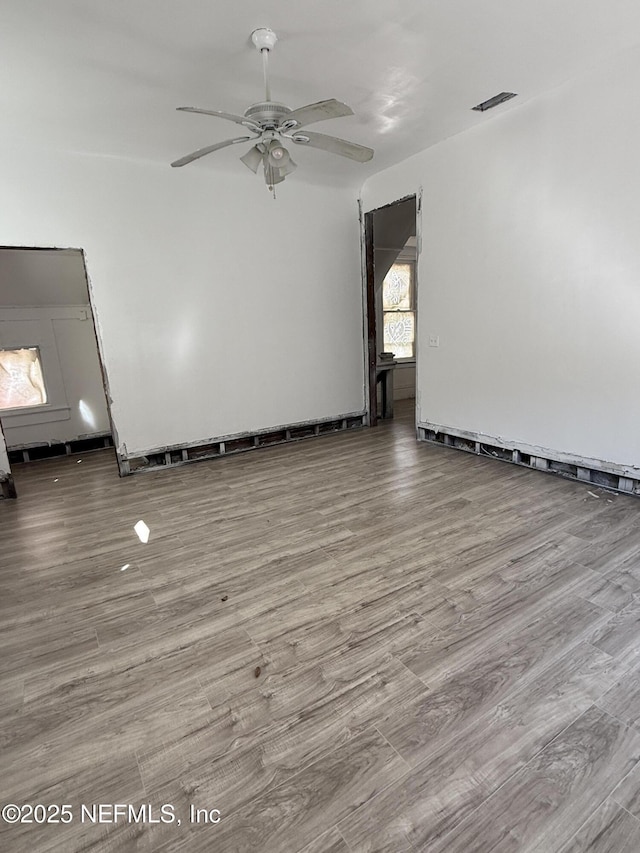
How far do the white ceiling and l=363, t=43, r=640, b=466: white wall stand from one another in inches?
13.3

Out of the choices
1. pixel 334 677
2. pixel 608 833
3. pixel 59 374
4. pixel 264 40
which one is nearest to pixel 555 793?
pixel 608 833

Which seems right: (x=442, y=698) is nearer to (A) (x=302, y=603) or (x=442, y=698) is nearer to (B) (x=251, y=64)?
(A) (x=302, y=603)

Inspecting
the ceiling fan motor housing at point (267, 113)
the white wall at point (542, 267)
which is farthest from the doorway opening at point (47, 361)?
the white wall at point (542, 267)

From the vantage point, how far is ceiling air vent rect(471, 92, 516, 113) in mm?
3391

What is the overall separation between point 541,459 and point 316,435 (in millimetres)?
2734

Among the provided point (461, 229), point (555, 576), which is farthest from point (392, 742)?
point (461, 229)

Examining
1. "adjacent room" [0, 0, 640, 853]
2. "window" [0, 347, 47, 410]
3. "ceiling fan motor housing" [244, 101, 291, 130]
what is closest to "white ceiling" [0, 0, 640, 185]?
"adjacent room" [0, 0, 640, 853]

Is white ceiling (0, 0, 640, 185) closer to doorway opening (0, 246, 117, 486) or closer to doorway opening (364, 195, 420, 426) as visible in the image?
doorway opening (364, 195, 420, 426)

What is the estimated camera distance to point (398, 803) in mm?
1289

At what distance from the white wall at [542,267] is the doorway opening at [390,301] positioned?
2.15 ft

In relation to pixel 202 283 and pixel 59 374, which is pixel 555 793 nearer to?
pixel 202 283

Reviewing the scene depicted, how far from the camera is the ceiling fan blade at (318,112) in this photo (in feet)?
7.31

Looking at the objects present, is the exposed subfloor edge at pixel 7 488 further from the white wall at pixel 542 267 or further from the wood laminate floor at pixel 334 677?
the white wall at pixel 542 267

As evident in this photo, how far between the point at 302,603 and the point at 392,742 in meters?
0.87
